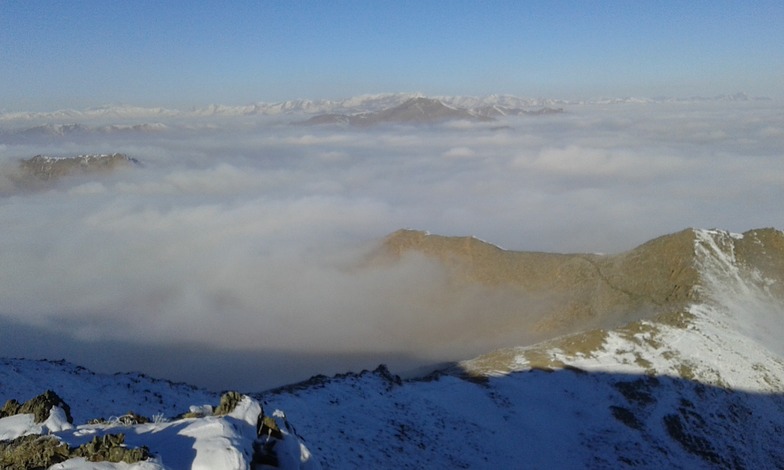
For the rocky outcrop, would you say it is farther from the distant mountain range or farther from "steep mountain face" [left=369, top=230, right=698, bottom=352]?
"steep mountain face" [left=369, top=230, right=698, bottom=352]

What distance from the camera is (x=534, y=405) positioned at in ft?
119

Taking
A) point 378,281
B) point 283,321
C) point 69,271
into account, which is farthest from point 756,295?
point 69,271

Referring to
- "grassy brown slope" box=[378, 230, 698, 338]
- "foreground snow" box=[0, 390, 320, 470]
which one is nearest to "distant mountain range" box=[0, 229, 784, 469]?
"foreground snow" box=[0, 390, 320, 470]

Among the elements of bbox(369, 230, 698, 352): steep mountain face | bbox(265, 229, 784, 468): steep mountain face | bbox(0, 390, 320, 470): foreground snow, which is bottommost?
bbox(369, 230, 698, 352): steep mountain face

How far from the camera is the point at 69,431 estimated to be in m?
12.4

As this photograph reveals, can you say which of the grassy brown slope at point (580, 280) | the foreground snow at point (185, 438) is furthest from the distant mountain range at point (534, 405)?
the grassy brown slope at point (580, 280)

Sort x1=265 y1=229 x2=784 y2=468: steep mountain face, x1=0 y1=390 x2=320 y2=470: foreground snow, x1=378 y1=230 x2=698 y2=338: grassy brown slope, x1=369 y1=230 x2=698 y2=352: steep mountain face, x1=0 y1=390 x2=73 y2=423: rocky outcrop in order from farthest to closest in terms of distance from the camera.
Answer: x1=369 y1=230 x2=698 y2=352: steep mountain face
x1=378 y1=230 x2=698 y2=338: grassy brown slope
x1=265 y1=229 x2=784 y2=468: steep mountain face
x1=0 y1=390 x2=73 y2=423: rocky outcrop
x1=0 y1=390 x2=320 y2=470: foreground snow

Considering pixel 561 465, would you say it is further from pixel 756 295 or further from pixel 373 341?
pixel 373 341

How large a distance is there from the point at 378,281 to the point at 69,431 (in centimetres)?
9936

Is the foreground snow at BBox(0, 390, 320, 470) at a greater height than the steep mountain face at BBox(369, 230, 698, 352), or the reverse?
the foreground snow at BBox(0, 390, 320, 470)

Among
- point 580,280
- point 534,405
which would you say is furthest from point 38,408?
point 580,280

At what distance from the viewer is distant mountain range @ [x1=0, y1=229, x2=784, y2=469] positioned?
1393 cm

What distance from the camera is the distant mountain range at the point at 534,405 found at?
13.9 m

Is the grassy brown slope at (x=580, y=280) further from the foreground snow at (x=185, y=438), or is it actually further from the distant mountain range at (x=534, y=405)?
the foreground snow at (x=185, y=438)
